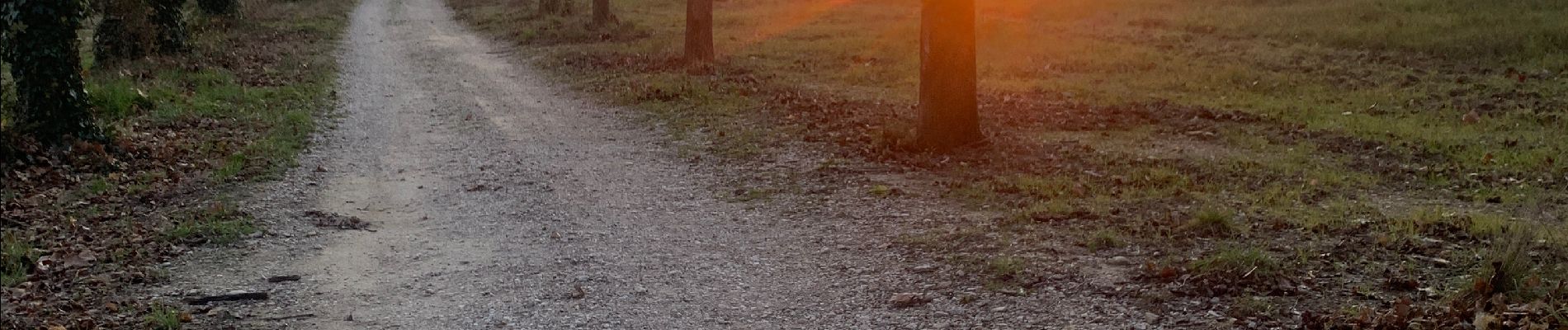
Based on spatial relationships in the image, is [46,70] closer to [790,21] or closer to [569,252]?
[569,252]

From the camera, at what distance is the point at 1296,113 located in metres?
12.9

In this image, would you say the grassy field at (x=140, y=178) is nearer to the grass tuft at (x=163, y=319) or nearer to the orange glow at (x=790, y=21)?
the grass tuft at (x=163, y=319)

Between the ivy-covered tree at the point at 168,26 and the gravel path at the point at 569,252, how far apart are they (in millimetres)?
10139

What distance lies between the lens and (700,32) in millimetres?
18469

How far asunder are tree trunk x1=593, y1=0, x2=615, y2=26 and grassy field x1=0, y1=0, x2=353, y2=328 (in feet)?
25.8

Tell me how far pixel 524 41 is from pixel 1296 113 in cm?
1646

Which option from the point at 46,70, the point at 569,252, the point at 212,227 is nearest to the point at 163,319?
the point at 212,227

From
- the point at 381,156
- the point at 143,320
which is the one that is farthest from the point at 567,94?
the point at 143,320

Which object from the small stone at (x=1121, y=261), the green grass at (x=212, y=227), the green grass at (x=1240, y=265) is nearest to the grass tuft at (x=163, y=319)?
the green grass at (x=212, y=227)

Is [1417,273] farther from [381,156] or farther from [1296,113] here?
[381,156]

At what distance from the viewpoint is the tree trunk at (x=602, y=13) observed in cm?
2612

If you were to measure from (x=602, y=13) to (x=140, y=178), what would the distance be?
55.2 ft

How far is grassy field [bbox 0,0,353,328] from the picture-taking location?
21.7 feet

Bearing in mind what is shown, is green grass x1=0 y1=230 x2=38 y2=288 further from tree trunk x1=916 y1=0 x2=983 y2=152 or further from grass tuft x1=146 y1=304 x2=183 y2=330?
tree trunk x1=916 y1=0 x2=983 y2=152
